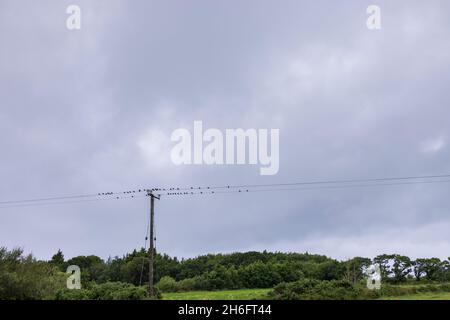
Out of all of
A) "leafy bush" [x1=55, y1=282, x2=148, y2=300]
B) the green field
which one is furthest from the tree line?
the green field

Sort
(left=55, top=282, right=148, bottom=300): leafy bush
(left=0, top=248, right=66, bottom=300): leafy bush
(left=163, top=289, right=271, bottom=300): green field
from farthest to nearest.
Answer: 1. (left=163, top=289, right=271, bottom=300): green field
2. (left=0, top=248, right=66, bottom=300): leafy bush
3. (left=55, top=282, right=148, bottom=300): leafy bush

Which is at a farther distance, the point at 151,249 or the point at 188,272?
the point at 188,272

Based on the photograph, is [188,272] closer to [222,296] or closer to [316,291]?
[222,296]

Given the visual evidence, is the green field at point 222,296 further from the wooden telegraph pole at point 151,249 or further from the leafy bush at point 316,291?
the wooden telegraph pole at point 151,249

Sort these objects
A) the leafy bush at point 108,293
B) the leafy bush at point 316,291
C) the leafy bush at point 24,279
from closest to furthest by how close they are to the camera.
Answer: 1. the leafy bush at point 108,293
2. the leafy bush at point 24,279
3. the leafy bush at point 316,291

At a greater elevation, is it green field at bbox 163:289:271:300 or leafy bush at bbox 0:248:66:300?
leafy bush at bbox 0:248:66:300

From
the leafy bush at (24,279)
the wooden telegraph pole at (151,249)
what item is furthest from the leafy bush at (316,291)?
the leafy bush at (24,279)

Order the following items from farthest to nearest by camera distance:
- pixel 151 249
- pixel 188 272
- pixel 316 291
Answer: pixel 188 272 < pixel 316 291 < pixel 151 249

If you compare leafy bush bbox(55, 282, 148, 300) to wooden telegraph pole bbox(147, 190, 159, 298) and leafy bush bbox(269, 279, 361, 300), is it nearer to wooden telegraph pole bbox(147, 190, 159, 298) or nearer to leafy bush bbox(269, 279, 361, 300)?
wooden telegraph pole bbox(147, 190, 159, 298)

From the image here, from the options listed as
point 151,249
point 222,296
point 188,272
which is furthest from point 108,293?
point 188,272
